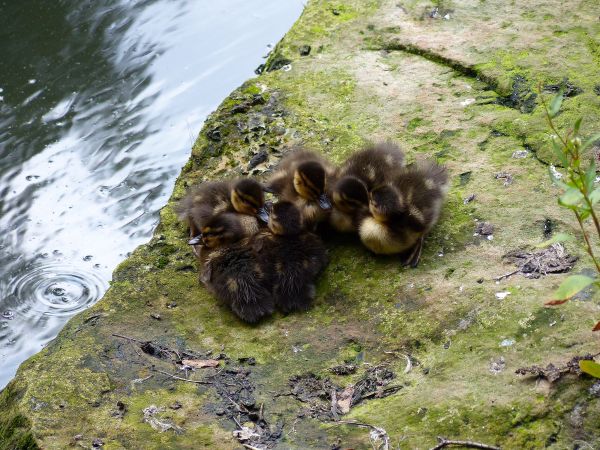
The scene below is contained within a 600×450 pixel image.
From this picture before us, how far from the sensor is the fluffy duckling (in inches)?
149

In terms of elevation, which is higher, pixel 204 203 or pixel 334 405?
pixel 204 203

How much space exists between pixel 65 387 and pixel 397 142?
Result: 6.58 feet

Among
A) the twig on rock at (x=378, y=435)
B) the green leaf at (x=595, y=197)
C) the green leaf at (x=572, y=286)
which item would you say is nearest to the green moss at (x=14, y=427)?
the twig on rock at (x=378, y=435)

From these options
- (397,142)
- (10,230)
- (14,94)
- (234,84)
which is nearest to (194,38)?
(234,84)

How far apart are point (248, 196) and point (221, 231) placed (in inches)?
7.6

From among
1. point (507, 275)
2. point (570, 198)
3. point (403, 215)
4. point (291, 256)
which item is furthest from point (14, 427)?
point (570, 198)

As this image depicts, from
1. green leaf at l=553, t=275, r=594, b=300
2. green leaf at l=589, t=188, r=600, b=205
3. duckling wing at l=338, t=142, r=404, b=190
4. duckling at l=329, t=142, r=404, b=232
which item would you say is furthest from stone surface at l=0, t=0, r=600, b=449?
green leaf at l=589, t=188, r=600, b=205

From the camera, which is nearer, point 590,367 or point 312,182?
point 590,367

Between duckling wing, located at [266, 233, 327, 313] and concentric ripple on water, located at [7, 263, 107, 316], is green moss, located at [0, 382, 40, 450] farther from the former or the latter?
concentric ripple on water, located at [7, 263, 107, 316]

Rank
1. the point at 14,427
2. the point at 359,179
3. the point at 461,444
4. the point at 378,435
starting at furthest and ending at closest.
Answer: the point at 359,179 < the point at 14,427 < the point at 378,435 < the point at 461,444

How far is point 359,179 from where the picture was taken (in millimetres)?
3746

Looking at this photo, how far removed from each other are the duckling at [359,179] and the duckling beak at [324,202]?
0.09 ft

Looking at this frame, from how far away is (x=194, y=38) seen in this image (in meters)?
7.06

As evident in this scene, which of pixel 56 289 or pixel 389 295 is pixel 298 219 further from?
pixel 56 289
